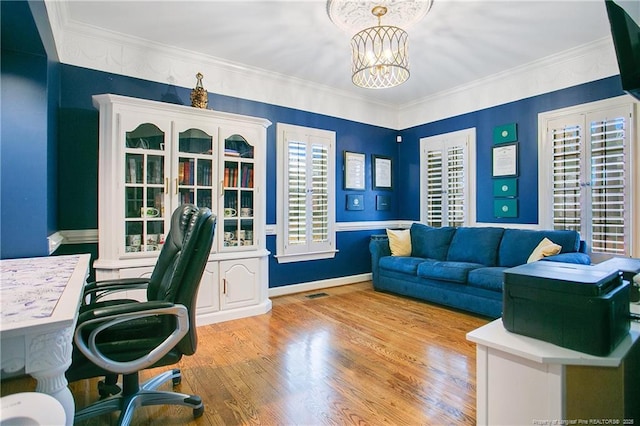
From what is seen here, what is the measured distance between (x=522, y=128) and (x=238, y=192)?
3413 mm

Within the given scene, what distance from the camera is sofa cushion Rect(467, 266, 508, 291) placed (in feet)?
10.2

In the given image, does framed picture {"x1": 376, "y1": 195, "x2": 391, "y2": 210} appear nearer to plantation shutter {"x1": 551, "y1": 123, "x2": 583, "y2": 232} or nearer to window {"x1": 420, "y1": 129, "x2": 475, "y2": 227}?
window {"x1": 420, "y1": 129, "x2": 475, "y2": 227}

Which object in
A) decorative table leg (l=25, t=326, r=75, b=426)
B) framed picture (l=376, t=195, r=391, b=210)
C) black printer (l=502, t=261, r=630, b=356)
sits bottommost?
decorative table leg (l=25, t=326, r=75, b=426)

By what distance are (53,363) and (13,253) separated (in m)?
1.62

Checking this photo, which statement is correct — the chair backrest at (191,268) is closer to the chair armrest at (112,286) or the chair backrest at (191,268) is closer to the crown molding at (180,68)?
the chair armrest at (112,286)

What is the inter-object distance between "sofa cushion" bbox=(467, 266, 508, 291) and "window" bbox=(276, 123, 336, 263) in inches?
74.3

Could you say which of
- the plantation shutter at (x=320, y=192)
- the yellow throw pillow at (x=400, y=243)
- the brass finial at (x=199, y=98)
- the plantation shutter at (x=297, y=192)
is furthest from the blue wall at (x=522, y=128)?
the brass finial at (x=199, y=98)

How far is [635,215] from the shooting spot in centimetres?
306

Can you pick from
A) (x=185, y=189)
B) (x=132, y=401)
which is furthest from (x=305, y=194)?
(x=132, y=401)

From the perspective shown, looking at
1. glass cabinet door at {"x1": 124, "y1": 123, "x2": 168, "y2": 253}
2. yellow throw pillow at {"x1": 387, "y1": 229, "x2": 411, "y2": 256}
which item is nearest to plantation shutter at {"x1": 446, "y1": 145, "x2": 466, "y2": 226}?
yellow throw pillow at {"x1": 387, "y1": 229, "x2": 411, "y2": 256}

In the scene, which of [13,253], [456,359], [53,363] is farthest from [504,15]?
[13,253]

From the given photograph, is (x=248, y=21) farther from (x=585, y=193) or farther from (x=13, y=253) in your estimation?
(x=585, y=193)

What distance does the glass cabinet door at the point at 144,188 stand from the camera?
2.87 m

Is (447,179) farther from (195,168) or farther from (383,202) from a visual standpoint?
(195,168)
